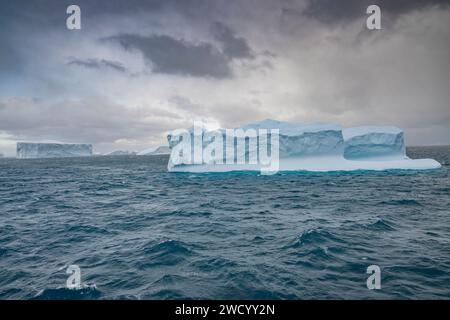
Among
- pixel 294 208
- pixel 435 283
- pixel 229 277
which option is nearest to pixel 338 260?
pixel 435 283

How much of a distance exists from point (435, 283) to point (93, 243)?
10871 millimetres

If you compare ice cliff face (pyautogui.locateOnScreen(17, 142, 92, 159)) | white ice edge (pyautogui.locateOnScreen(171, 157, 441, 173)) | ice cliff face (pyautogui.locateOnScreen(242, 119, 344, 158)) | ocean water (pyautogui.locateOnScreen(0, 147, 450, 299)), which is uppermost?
ice cliff face (pyautogui.locateOnScreen(17, 142, 92, 159))

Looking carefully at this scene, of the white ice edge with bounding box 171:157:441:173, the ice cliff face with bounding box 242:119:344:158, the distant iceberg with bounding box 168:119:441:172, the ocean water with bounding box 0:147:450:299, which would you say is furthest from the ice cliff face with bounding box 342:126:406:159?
the ocean water with bounding box 0:147:450:299

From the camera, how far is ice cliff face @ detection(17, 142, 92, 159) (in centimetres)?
12888

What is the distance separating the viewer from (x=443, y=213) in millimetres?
12766

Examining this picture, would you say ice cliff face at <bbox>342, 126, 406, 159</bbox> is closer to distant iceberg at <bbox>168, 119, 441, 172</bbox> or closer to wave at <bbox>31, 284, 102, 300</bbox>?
distant iceberg at <bbox>168, 119, 441, 172</bbox>

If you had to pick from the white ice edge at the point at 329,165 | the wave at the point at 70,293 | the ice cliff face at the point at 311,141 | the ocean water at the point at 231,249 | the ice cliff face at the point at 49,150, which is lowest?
the wave at the point at 70,293

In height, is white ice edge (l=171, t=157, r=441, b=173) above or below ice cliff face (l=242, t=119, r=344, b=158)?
below

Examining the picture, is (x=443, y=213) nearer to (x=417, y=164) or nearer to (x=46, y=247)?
(x=46, y=247)

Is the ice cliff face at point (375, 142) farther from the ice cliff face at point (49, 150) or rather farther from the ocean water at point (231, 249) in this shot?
the ice cliff face at point (49, 150)

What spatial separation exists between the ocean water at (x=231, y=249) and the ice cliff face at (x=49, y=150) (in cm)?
14369

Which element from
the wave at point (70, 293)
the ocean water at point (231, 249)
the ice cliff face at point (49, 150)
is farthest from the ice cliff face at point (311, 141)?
the ice cliff face at point (49, 150)

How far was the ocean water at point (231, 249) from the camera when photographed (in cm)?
600
